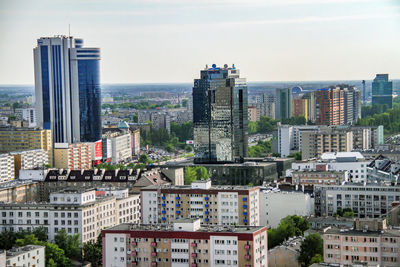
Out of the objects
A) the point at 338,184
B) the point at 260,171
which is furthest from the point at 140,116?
the point at 338,184

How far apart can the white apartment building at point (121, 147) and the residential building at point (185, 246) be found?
29577mm

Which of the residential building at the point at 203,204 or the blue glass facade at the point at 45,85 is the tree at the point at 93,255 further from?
the blue glass facade at the point at 45,85

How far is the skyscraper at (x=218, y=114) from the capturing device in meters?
40.4

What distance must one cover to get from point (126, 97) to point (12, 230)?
10992 cm

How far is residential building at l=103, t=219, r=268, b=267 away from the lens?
20859mm

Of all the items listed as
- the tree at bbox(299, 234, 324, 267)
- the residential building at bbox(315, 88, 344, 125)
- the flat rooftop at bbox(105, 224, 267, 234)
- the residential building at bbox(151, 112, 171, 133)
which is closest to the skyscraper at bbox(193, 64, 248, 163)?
the tree at bbox(299, 234, 324, 267)

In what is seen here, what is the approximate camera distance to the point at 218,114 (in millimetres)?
40625

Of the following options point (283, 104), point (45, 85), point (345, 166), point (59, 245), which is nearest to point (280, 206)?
point (59, 245)

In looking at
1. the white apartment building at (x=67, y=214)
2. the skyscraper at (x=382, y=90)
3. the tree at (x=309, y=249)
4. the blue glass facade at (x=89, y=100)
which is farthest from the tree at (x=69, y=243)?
the skyscraper at (x=382, y=90)

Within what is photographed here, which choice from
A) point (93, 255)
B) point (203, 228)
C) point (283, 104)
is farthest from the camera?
point (283, 104)

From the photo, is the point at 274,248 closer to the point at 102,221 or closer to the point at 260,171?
the point at 102,221

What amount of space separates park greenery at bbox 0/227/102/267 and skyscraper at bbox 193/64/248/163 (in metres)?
15.8

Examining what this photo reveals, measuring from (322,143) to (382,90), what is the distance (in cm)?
4648

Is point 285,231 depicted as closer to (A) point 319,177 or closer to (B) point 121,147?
(A) point 319,177
